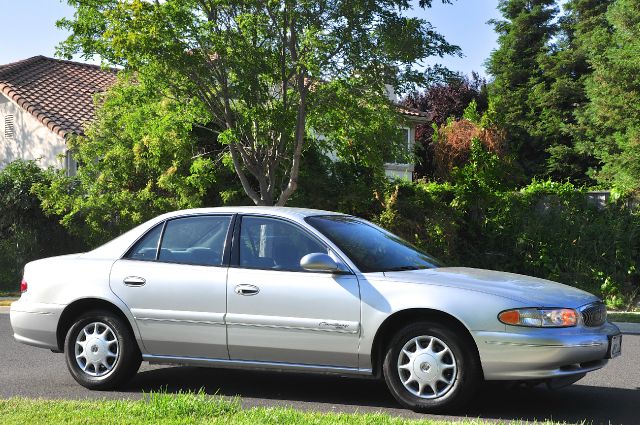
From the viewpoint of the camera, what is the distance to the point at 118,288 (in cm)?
802

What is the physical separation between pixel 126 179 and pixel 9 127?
40.7ft

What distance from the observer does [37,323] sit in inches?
329

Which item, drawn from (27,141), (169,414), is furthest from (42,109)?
(169,414)

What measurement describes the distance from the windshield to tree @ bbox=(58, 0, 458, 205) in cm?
756

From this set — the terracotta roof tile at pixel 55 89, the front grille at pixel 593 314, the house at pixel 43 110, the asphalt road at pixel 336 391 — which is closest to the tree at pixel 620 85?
the house at pixel 43 110

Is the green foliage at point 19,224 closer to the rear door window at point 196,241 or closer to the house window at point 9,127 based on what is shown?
A: the house window at point 9,127

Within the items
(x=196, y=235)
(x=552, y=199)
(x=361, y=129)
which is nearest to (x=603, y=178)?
(x=552, y=199)

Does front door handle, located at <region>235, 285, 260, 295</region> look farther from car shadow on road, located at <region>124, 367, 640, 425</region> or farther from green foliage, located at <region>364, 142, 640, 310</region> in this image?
green foliage, located at <region>364, 142, 640, 310</region>

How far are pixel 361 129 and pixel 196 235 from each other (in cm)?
970

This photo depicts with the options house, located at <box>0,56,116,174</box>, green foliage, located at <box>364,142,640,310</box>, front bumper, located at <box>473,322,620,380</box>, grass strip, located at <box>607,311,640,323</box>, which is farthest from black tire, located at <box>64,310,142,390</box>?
house, located at <box>0,56,116,174</box>

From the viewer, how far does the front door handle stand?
7.51 metres

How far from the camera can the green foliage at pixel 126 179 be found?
19.2 meters

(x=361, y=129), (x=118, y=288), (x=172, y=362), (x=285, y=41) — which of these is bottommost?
(x=172, y=362)

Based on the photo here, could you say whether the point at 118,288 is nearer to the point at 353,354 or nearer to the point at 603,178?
the point at 353,354
